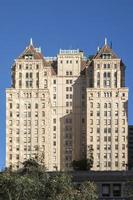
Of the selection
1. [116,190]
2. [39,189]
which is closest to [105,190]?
[116,190]

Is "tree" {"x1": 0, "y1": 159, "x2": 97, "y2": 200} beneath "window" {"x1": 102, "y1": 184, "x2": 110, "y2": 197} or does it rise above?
beneath

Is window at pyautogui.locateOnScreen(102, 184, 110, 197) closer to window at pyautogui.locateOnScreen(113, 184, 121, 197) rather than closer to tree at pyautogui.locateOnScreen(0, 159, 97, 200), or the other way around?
window at pyautogui.locateOnScreen(113, 184, 121, 197)

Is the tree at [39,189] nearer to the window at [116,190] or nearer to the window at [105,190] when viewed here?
the window at [116,190]

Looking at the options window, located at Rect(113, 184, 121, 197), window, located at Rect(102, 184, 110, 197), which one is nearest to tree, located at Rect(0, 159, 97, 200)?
window, located at Rect(113, 184, 121, 197)

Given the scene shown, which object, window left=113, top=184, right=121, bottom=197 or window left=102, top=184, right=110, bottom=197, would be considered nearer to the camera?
window left=113, top=184, right=121, bottom=197

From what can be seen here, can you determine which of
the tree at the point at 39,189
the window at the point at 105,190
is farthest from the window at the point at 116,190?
the tree at the point at 39,189

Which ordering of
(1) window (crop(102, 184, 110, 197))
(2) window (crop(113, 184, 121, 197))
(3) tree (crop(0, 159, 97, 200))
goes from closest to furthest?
(3) tree (crop(0, 159, 97, 200)) → (2) window (crop(113, 184, 121, 197)) → (1) window (crop(102, 184, 110, 197))

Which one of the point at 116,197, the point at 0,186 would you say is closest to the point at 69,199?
the point at 0,186

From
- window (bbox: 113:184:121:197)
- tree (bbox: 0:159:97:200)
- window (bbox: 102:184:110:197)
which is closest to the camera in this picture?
tree (bbox: 0:159:97:200)

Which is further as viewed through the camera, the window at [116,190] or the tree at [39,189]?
the window at [116,190]

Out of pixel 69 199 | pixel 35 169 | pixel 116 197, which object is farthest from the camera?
pixel 116 197

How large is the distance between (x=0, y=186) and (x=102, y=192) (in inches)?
1823

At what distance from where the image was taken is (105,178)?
178250 millimetres

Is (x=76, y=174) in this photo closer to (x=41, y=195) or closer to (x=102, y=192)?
(x=102, y=192)
